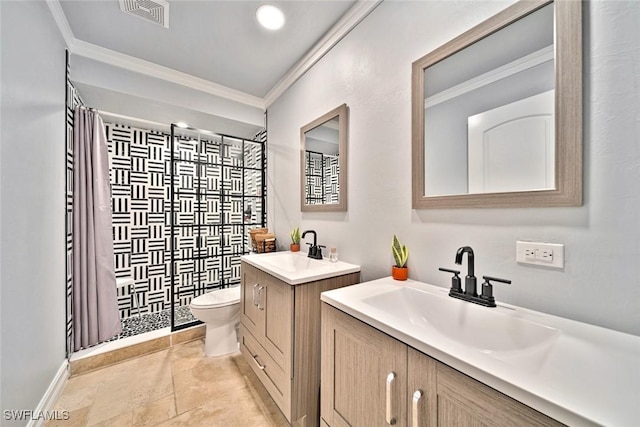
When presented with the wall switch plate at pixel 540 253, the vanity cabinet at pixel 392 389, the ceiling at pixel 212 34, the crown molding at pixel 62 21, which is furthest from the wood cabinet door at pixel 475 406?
the crown molding at pixel 62 21

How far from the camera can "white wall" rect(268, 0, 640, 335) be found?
0.73 m

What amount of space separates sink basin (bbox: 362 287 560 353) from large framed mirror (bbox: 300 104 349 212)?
0.78m

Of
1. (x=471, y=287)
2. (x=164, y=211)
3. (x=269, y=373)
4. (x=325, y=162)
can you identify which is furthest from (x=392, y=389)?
(x=164, y=211)

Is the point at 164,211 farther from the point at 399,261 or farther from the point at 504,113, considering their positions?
the point at 504,113

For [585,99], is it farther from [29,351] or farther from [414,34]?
[29,351]

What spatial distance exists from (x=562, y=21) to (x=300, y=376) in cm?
189

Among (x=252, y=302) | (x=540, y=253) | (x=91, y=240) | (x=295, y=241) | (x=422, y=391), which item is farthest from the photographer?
(x=295, y=241)

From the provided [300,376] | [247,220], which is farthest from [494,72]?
[247,220]

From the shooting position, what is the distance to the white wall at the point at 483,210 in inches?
28.6

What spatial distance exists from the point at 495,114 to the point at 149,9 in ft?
7.36

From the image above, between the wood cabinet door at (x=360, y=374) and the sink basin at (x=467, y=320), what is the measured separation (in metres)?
0.17

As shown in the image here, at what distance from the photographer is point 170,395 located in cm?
164

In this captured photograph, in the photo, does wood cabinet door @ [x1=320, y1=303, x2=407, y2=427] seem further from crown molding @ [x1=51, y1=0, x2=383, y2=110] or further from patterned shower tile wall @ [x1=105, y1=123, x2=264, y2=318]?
patterned shower tile wall @ [x1=105, y1=123, x2=264, y2=318]

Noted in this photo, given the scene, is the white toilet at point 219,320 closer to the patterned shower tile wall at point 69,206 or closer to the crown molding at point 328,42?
the patterned shower tile wall at point 69,206
